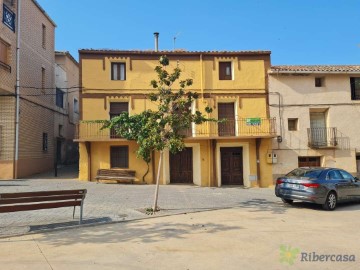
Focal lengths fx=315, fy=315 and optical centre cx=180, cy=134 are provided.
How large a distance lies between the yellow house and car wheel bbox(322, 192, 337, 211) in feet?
24.6

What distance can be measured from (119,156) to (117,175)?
131 centimetres

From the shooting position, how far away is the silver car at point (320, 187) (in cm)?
996

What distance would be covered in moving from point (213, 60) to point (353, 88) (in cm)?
878

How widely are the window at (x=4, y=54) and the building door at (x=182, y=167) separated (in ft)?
33.4

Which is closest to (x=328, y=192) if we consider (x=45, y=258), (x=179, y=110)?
(x=179, y=110)

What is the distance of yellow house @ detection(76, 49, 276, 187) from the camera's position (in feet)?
58.6

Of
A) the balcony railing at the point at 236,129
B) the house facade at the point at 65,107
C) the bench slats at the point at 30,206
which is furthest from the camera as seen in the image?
the house facade at the point at 65,107

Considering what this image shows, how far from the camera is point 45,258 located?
4.93 m

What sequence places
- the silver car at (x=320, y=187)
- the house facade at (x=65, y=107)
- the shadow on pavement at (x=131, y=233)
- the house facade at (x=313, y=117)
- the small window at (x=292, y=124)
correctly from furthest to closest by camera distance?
1. the house facade at (x=65, y=107)
2. the small window at (x=292, y=124)
3. the house facade at (x=313, y=117)
4. the silver car at (x=320, y=187)
5. the shadow on pavement at (x=131, y=233)

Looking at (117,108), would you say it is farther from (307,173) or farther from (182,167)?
(307,173)

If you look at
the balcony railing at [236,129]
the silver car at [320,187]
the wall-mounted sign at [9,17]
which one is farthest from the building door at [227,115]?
the wall-mounted sign at [9,17]

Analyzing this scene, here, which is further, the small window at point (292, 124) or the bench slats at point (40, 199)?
the small window at point (292, 124)

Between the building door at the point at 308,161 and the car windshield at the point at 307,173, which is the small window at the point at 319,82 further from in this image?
the car windshield at the point at 307,173

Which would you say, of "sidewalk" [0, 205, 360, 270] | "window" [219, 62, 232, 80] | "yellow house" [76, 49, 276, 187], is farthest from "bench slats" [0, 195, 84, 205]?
"window" [219, 62, 232, 80]
